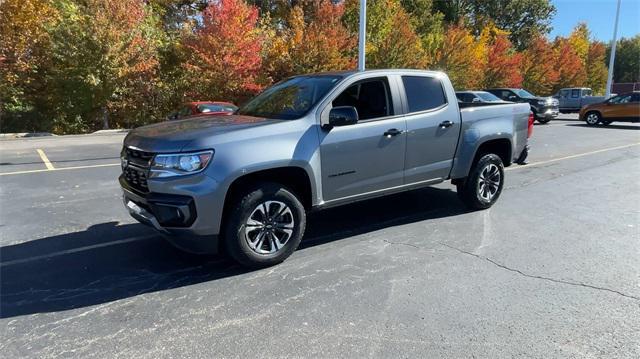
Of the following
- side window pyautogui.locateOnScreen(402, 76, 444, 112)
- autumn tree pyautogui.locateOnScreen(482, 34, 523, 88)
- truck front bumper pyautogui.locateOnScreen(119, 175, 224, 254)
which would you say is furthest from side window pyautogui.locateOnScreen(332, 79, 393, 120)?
autumn tree pyautogui.locateOnScreen(482, 34, 523, 88)

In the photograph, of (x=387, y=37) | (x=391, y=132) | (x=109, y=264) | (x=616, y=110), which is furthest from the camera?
(x=387, y=37)

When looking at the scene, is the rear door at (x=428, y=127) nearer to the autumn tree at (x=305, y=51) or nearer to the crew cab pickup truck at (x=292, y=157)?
the crew cab pickup truck at (x=292, y=157)

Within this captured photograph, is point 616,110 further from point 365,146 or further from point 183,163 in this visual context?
point 183,163

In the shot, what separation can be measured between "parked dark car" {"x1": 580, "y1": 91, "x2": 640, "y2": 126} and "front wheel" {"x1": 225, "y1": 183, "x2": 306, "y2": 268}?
70.4 feet

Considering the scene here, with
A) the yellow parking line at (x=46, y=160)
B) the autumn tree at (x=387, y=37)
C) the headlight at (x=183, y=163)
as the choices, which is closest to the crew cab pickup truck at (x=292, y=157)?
the headlight at (x=183, y=163)

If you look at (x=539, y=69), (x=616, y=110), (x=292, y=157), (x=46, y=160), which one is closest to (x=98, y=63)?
(x=46, y=160)

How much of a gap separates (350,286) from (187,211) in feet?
4.94

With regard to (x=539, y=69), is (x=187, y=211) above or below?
below

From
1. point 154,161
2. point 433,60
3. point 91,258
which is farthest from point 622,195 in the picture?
point 433,60

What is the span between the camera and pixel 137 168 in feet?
13.4

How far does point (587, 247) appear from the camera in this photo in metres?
4.85

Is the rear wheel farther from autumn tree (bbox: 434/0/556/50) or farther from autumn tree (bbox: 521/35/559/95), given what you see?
autumn tree (bbox: 434/0/556/50)

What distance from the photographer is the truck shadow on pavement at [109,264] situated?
12.1ft

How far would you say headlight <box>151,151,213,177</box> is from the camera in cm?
376
